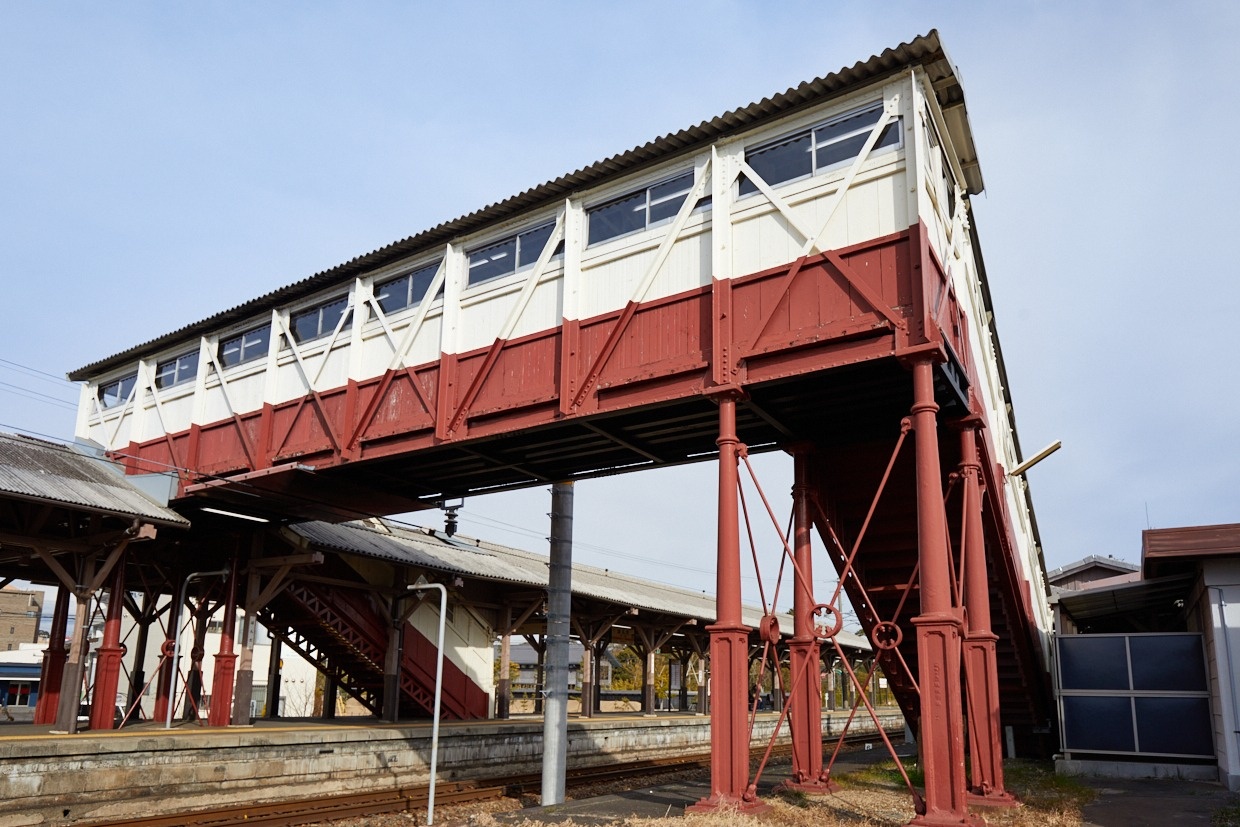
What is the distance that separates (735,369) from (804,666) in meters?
4.23

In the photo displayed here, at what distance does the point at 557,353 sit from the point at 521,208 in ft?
9.21

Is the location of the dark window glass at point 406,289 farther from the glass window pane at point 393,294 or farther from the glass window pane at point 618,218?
the glass window pane at point 618,218

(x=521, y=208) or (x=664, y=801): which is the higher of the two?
(x=521, y=208)

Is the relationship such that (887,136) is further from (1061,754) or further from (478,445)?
(1061,754)

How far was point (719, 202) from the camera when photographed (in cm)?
1288

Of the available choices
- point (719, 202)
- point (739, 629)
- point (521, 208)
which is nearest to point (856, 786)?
point (739, 629)

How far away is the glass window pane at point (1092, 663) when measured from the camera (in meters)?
18.3

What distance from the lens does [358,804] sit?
666 inches

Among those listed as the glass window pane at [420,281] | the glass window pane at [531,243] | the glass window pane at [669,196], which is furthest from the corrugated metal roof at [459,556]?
the glass window pane at [669,196]

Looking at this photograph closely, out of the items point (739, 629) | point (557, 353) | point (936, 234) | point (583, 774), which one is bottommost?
point (583, 774)

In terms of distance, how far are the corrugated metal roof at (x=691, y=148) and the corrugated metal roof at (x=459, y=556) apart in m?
6.42

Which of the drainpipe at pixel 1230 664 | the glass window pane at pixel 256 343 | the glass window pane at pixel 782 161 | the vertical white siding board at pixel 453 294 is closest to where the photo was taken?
the glass window pane at pixel 782 161

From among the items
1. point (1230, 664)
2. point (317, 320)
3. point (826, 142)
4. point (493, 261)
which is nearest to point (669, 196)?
point (826, 142)

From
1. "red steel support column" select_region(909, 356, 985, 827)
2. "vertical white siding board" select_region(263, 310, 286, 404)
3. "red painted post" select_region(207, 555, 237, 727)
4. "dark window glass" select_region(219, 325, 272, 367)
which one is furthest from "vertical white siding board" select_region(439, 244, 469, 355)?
"red painted post" select_region(207, 555, 237, 727)
